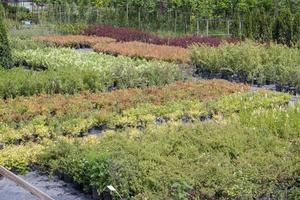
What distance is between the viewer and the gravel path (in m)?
6.15

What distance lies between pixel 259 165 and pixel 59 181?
2.28 m

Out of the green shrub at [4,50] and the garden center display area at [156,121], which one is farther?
the green shrub at [4,50]

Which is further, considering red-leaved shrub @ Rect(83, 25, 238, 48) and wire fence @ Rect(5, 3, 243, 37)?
wire fence @ Rect(5, 3, 243, 37)

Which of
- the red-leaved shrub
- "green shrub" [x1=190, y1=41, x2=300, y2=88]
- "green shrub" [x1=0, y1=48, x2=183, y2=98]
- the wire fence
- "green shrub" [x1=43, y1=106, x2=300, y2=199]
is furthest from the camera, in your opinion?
the wire fence

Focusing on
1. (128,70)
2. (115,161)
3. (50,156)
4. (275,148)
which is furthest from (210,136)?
(128,70)

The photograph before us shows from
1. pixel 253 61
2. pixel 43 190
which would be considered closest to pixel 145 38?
pixel 253 61

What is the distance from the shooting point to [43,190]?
20.6 feet

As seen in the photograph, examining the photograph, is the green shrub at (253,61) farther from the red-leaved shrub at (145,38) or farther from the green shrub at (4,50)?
the green shrub at (4,50)

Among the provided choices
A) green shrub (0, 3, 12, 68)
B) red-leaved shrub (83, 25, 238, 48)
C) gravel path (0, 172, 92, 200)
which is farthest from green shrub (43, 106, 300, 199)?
red-leaved shrub (83, 25, 238, 48)

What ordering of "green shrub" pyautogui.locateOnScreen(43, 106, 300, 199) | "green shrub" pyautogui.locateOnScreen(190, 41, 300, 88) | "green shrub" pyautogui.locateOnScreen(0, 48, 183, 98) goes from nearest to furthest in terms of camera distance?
"green shrub" pyautogui.locateOnScreen(43, 106, 300, 199)
"green shrub" pyautogui.locateOnScreen(0, 48, 183, 98)
"green shrub" pyautogui.locateOnScreen(190, 41, 300, 88)

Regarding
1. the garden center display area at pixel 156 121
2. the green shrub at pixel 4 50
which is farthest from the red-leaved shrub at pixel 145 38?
A: the green shrub at pixel 4 50

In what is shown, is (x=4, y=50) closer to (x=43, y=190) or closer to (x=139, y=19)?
(x=43, y=190)

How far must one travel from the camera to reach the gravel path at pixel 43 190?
615cm

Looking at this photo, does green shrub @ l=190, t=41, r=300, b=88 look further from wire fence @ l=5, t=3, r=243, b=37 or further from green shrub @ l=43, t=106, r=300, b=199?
wire fence @ l=5, t=3, r=243, b=37
